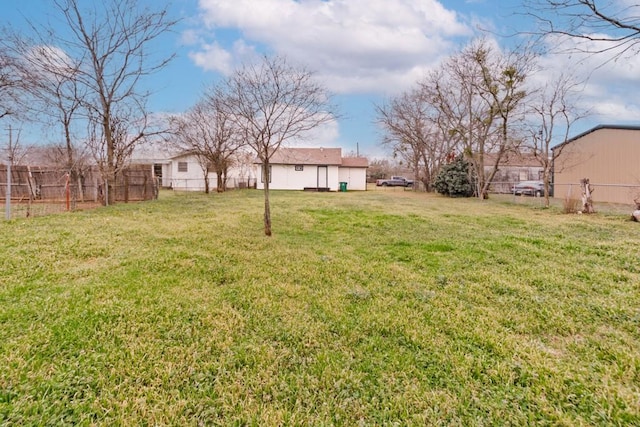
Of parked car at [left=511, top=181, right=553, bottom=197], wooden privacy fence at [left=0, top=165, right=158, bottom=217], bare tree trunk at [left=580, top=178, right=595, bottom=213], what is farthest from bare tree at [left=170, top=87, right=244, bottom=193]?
parked car at [left=511, top=181, right=553, bottom=197]

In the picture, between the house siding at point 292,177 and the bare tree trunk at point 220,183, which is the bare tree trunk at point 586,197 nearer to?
the house siding at point 292,177

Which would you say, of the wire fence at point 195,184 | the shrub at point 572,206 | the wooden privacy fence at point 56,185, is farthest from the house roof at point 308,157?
the shrub at point 572,206

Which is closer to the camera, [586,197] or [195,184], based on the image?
[586,197]

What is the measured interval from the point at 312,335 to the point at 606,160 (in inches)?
864

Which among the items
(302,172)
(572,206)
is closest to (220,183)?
(302,172)

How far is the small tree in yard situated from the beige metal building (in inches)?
191

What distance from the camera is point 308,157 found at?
1129 inches

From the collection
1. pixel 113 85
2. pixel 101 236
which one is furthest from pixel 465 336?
pixel 113 85

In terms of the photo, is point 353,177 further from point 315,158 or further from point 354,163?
point 315,158

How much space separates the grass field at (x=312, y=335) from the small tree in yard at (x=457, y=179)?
1609 cm

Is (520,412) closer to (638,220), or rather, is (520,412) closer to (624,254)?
(624,254)

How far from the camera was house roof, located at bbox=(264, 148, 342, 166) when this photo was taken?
90.4 ft

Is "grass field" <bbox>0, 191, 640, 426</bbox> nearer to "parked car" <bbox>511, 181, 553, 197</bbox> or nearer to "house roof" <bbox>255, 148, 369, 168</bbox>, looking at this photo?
"parked car" <bbox>511, 181, 553, 197</bbox>

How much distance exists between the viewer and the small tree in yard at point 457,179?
20.8m
